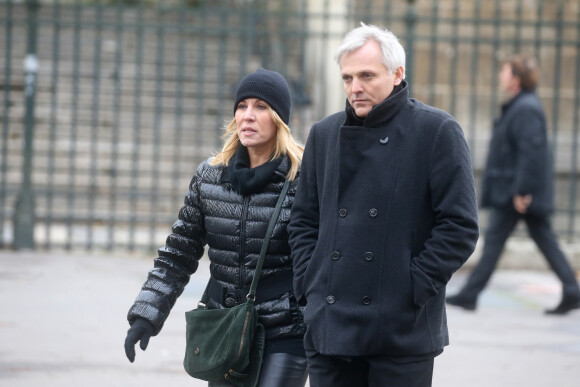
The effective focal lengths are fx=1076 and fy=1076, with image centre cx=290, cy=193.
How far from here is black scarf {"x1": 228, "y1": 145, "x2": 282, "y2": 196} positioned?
381 centimetres

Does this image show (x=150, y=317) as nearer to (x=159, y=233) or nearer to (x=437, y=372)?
(x=437, y=372)

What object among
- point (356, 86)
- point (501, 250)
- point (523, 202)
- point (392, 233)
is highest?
point (356, 86)

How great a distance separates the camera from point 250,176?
3824mm

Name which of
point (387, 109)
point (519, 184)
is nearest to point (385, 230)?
point (387, 109)

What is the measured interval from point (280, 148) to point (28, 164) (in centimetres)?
722

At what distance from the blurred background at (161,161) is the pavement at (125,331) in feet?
0.07

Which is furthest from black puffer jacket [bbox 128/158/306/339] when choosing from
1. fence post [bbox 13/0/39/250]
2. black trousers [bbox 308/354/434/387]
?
fence post [bbox 13/0/39/250]

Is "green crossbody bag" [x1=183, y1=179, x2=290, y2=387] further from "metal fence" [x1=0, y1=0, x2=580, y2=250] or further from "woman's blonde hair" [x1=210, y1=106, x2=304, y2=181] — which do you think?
"metal fence" [x1=0, y1=0, x2=580, y2=250]

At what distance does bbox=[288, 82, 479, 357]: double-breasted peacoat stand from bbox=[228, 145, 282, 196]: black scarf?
18.5 inches

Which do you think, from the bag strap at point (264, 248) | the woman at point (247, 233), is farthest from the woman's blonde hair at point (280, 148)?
the bag strap at point (264, 248)

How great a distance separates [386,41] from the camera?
3301mm

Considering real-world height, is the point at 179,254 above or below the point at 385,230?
below

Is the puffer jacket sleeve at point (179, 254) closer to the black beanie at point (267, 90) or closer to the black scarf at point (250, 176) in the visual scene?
the black scarf at point (250, 176)

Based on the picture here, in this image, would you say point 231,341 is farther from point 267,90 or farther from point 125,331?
point 125,331
